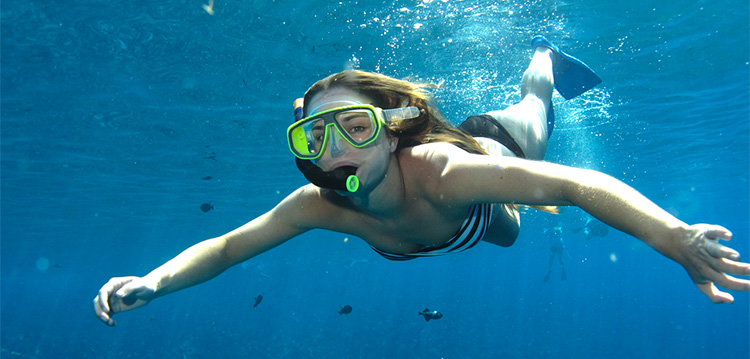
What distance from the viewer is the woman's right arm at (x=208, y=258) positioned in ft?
11.0

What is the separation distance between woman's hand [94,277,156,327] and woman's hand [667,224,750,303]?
3.60 metres

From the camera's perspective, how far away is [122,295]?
3.26 meters

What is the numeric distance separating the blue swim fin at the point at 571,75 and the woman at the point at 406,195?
460 cm

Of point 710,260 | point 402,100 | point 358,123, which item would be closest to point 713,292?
point 710,260

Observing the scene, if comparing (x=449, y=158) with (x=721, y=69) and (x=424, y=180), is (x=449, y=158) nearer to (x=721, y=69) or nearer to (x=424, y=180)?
(x=424, y=180)

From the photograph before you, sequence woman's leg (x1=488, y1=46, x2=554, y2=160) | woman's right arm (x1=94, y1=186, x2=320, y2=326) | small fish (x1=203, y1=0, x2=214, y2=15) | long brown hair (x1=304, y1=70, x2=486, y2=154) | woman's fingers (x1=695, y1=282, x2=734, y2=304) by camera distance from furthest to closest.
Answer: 1. small fish (x1=203, y1=0, x2=214, y2=15)
2. woman's leg (x1=488, y1=46, x2=554, y2=160)
3. long brown hair (x1=304, y1=70, x2=486, y2=154)
4. woman's right arm (x1=94, y1=186, x2=320, y2=326)
5. woman's fingers (x1=695, y1=282, x2=734, y2=304)

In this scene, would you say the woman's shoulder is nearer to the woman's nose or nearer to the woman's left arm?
the woman's left arm

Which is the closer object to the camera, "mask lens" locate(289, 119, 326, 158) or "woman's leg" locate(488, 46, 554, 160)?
"mask lens" locate(289, 119, 326, 158)

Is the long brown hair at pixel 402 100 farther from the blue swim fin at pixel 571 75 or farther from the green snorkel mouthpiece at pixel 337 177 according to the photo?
the blue swim fin at pixel 571 75

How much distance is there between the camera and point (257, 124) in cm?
1798

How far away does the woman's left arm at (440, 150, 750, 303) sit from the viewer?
207cm

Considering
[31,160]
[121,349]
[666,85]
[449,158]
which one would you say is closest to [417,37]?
[449,158]

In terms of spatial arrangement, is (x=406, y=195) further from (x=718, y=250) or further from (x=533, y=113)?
(x=533, y=113)

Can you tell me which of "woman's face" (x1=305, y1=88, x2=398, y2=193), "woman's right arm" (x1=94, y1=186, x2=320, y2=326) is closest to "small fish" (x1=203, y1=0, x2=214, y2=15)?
"woman's right arm" (x1=94, y1=186, x2=320, y2=326)
